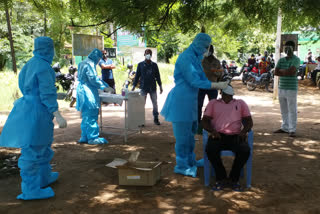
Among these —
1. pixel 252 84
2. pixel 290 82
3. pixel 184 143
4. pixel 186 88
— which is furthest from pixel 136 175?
pixel 252 84

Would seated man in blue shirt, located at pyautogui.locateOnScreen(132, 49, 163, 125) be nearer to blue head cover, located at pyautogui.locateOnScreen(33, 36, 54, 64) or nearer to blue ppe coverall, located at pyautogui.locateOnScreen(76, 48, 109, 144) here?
blue ppe coverall, located at pyautogui.locateOnScreen(76, 48, 109, 144)

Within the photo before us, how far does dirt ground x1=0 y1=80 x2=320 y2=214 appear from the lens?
375cm

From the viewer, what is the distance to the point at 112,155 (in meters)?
6.03

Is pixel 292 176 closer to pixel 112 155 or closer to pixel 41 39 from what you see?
pixel 112 155

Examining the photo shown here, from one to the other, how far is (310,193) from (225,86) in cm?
165

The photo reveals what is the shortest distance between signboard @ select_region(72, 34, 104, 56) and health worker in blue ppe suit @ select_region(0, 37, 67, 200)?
5616 millimetres

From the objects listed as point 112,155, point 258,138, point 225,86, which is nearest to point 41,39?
point 225,86

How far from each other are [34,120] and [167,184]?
1882 millimetres

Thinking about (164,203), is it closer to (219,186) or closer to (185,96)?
(219,186)

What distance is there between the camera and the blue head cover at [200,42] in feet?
14.9

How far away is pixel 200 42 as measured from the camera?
4555 mm

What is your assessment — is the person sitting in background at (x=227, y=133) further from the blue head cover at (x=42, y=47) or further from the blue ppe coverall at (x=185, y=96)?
the blue head cover at (x=42, y=47)

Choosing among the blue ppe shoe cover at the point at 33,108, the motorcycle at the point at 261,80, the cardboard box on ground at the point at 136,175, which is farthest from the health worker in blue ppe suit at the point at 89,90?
the motorcycle at the point at 261,80

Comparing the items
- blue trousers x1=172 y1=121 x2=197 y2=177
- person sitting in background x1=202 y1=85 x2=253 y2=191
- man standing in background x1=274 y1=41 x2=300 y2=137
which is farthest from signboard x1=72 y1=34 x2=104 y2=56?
person sitting in background x1=202 y1=85 x2=253 y2=191
